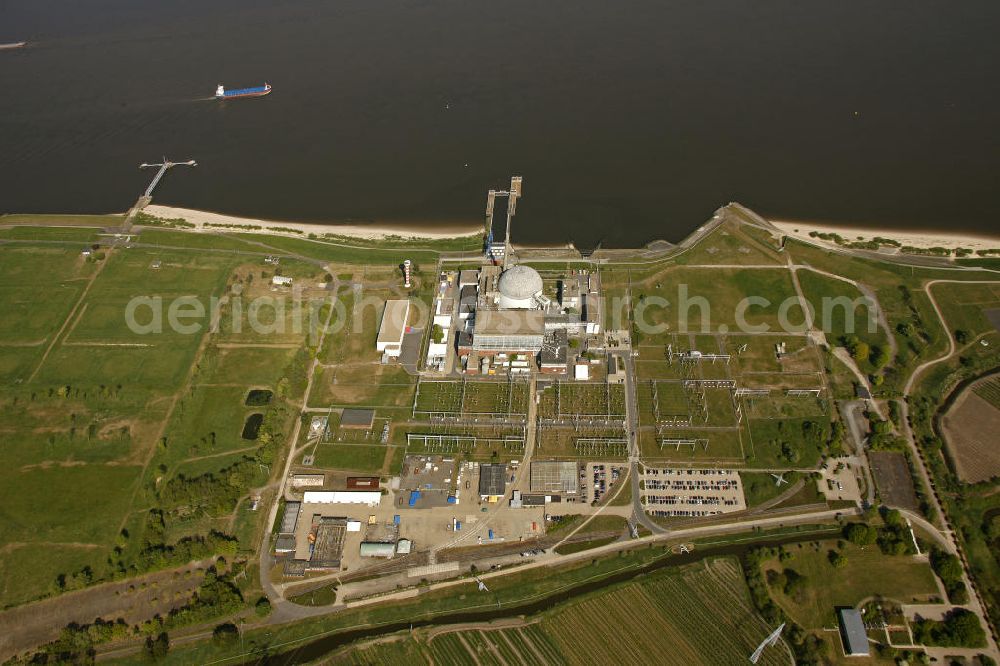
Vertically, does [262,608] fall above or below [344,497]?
below

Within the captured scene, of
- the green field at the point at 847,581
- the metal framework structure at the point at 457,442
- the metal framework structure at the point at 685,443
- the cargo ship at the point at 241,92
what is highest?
the cargo ship at the point at 241,92

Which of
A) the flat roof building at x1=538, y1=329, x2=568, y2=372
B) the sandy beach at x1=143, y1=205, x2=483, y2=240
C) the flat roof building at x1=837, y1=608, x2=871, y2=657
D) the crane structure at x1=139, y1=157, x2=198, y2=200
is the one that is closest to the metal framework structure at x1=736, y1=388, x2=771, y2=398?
the flat roof building at x1=538, y1=329, x2=568, y2=372

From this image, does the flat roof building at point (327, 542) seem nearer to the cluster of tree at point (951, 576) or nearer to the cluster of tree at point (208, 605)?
the cluster of tree at point (208, 605)

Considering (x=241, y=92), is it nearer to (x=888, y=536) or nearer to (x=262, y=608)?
(x=262, y=608)

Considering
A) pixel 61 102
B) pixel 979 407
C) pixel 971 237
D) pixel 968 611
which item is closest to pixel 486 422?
pixel 968 611

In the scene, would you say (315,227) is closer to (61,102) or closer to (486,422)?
(486,422)

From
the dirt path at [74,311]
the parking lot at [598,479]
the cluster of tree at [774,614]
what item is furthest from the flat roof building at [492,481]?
the dirt path at [74,311]

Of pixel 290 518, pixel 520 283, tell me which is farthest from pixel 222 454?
pixel 520 283
